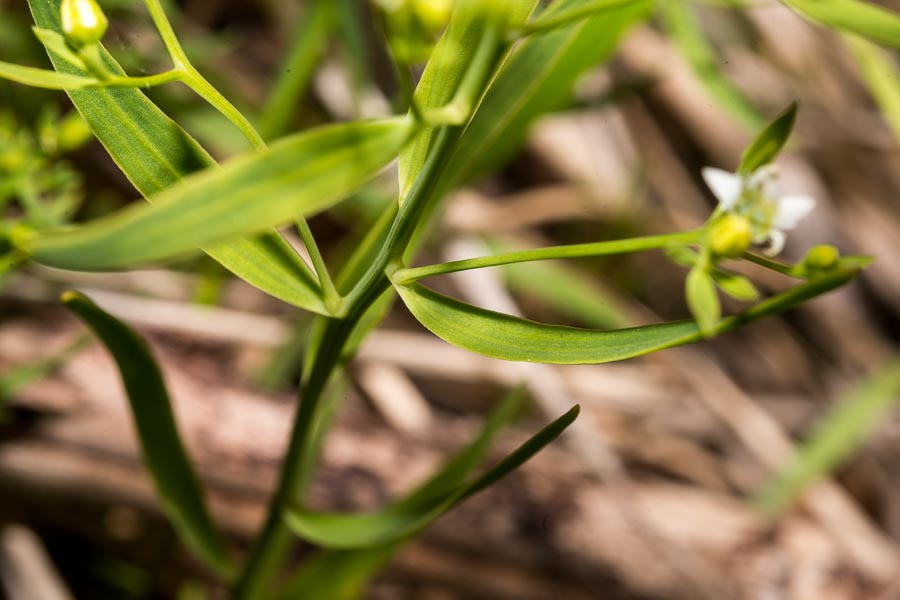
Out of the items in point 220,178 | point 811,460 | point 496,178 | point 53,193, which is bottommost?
point 220,178

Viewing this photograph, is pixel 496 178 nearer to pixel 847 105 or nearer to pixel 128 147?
pixel 847 105

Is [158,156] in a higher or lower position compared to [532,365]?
lower

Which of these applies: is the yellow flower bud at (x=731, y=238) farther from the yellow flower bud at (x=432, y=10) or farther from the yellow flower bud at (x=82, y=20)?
the yellow flower bud at (x=82, y=20)

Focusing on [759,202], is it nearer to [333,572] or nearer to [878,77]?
[333,572]

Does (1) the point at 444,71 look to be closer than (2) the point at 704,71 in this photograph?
Yes

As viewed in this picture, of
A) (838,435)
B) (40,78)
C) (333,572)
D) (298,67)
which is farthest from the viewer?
(838,435)

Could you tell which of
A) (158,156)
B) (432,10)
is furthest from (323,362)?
(432,10)

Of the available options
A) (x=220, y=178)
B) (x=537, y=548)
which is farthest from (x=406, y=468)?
(x=220, y=178)

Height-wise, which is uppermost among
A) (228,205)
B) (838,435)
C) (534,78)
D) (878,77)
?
(878,77)
